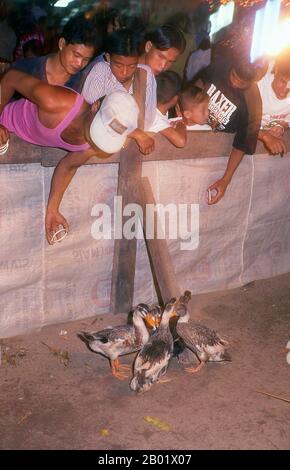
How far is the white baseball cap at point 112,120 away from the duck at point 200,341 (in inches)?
64.1

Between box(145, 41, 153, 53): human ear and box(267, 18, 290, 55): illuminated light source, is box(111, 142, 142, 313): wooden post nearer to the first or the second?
box(145, 41, 153, 53): human ear

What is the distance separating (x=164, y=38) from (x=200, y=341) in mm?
2870

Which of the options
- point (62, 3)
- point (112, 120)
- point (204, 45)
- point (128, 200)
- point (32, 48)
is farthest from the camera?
point (62, 3)

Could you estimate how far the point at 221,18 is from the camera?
10.1 m

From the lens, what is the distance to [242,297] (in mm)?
5605

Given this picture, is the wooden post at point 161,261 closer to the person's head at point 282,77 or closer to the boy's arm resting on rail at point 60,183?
the boy's arm resting on rail at point 60,183

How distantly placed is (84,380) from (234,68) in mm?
3564

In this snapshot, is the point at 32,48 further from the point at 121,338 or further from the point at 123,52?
the point at 121,338

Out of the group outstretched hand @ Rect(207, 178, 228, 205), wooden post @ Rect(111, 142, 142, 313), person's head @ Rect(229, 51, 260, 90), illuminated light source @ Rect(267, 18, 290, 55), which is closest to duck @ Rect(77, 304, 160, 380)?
wooden post @ Rect(111, 142, 142, 313)

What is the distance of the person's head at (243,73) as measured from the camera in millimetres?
4777

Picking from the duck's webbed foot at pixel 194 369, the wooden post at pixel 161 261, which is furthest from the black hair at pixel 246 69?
the duck's webbed foot at pixel 194 369

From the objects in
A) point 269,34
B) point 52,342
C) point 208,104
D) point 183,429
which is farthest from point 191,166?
point 269,34

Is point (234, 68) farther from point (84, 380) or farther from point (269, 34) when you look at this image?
point (84, 380)

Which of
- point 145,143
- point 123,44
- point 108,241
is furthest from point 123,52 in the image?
point 108,241
